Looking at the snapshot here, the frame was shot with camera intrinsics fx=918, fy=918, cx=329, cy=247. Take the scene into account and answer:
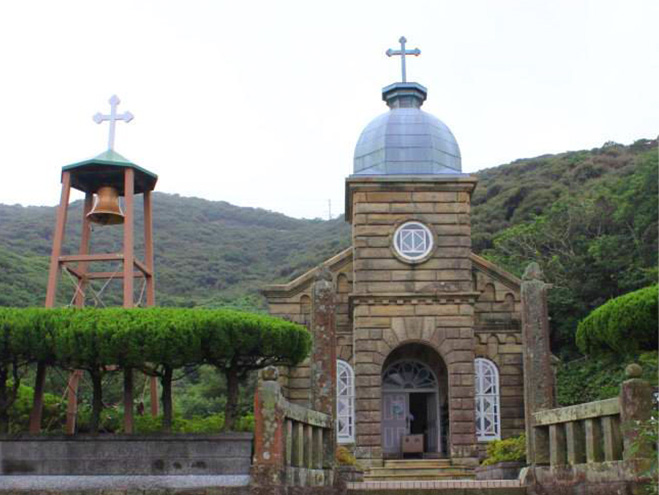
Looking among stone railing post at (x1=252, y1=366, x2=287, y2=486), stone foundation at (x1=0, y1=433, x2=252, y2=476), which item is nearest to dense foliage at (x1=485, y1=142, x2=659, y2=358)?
stone railing post at (x1=252, y1=366, x2=287, y2=486)

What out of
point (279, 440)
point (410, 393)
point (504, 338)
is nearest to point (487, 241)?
point (504, 338)

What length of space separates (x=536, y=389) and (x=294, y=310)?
339 inches

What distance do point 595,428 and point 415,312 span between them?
30.5 ft

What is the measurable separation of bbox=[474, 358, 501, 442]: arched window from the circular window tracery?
121 inches

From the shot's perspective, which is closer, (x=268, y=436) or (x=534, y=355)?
(x=268, y=436)

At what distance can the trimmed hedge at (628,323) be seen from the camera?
36.2ft

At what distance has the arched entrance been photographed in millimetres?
23031

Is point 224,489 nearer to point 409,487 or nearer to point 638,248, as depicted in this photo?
point 409,487

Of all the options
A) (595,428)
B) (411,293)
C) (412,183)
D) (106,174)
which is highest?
(412,183)

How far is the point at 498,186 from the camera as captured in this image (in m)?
49.2

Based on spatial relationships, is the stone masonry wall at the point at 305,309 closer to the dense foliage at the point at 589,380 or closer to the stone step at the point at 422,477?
the stone step at the point at 422,477

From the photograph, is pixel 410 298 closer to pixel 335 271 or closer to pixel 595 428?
pixel 335 271

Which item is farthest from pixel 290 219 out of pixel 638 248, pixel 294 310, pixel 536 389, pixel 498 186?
pixel 536 389

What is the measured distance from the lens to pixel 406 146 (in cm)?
2341
